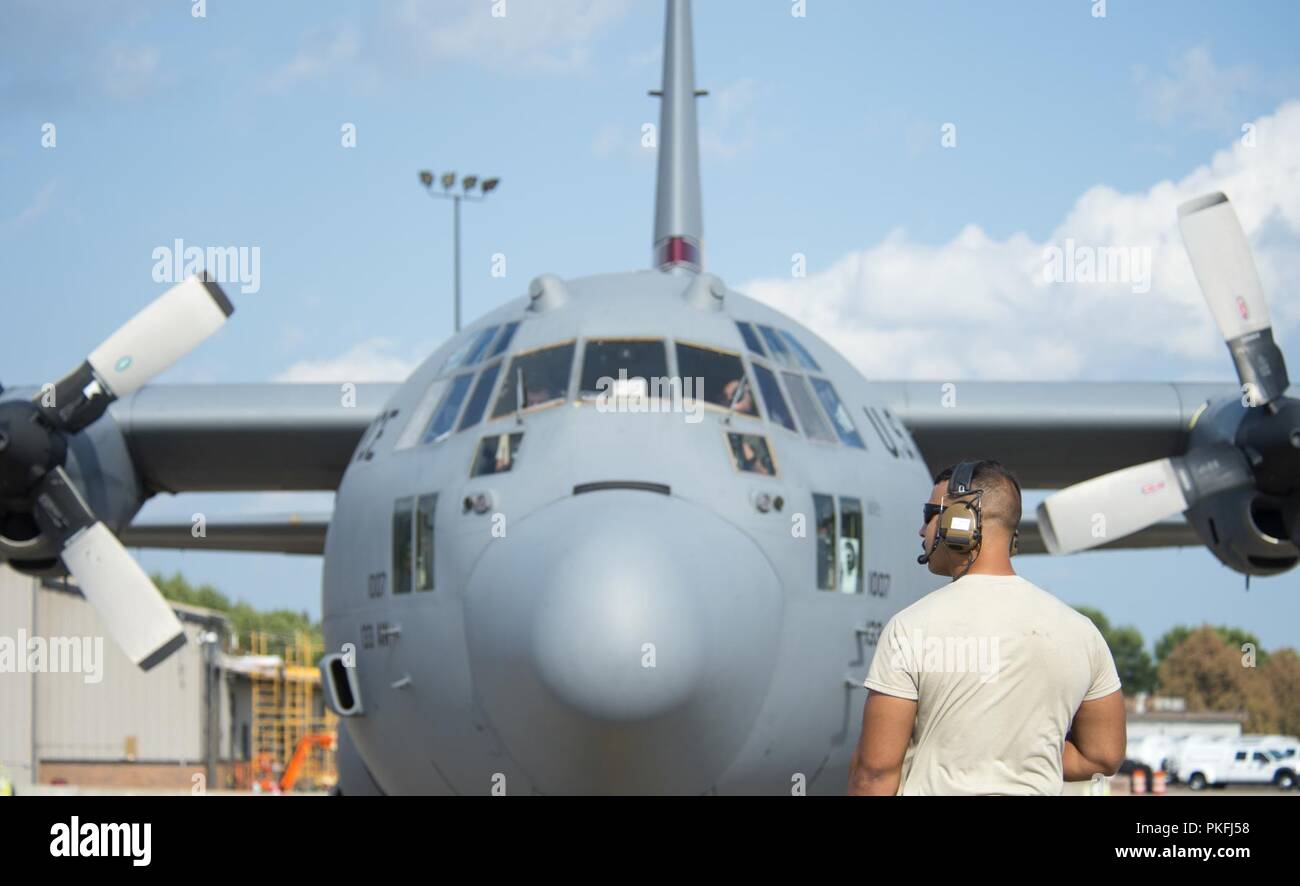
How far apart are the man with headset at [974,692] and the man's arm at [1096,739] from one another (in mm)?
110

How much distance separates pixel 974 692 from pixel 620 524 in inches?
129

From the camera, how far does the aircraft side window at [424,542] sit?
714 cm

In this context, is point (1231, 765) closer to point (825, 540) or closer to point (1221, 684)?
point (825, 540)

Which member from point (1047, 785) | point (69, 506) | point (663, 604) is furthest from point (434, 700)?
point (69, 506)

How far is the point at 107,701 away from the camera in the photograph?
33375mm

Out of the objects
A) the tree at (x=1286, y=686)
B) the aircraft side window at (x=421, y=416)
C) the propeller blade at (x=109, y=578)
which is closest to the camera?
the aircraft side window at (x=421, y=416)

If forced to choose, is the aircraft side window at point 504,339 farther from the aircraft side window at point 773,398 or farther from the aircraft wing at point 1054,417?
the aircraft wing at point 1054,417

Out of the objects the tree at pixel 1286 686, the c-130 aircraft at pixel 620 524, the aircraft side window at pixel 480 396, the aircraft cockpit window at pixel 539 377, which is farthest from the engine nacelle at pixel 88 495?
the tree at pixel 1286 686

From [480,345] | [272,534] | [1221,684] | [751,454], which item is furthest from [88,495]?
[1221,684]

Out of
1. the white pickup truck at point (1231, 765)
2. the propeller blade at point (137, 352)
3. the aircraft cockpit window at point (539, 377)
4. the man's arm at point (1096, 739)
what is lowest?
the white pickup truck at point (1231, 765)

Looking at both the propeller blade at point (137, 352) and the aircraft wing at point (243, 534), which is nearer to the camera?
the propeller blade at point (137, 352)
